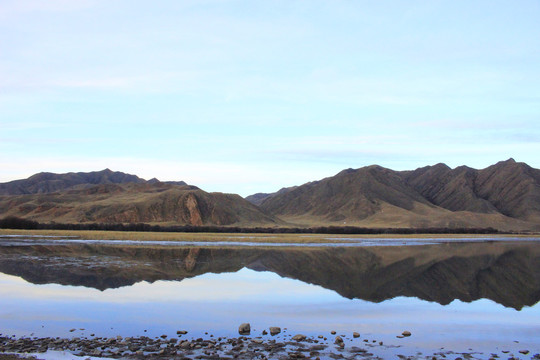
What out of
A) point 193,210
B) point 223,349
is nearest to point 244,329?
point 223,349

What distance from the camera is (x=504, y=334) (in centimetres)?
→ 1967

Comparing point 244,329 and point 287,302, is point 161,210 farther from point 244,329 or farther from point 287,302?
point 244,329

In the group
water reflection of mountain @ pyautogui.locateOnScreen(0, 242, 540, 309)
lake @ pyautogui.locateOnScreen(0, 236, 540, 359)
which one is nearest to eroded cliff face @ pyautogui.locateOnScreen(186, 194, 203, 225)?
water reflection of mountain @ pyautogui.locateOnScreen(0, 242, 540, 309)

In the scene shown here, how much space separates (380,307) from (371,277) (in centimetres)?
1178

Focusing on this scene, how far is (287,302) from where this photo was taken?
84.4ft

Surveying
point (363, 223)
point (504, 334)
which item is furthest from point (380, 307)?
point (363, 223)

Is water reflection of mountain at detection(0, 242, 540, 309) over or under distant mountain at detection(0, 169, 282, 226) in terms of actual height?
under

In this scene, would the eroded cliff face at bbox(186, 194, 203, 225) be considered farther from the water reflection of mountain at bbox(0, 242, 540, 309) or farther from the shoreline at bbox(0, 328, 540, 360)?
the shoreline at bbox(0, 328, 540, 360)

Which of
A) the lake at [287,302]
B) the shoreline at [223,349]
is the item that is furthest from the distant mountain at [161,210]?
the shoreline at [223,349]

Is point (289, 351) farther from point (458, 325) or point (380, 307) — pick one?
point (380, 307)

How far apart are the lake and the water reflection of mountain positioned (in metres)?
0.11

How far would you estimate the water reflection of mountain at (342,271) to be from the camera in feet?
99.7

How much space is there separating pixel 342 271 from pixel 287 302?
1462 cm

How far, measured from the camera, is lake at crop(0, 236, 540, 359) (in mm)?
18297
